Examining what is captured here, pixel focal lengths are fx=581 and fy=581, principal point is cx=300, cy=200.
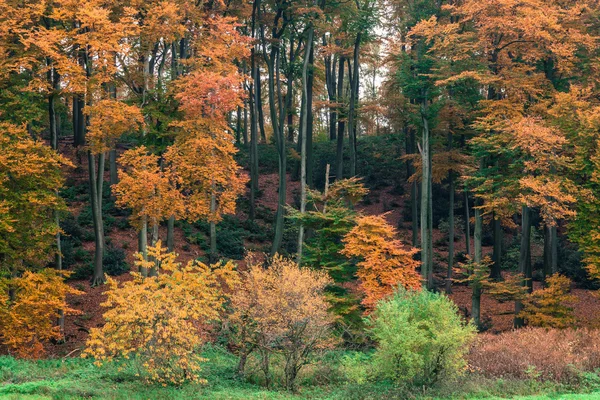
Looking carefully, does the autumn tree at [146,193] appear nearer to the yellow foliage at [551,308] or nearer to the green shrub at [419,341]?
the green shrub at [419,341]

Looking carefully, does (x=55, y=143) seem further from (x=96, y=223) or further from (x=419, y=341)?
(x=419, y=341)

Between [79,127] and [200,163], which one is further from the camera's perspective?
[79,127]

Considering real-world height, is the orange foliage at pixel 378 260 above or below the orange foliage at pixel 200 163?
below

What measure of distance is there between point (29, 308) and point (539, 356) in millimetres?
15755

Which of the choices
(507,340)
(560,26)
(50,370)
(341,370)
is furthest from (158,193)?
(560,26)

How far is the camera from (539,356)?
17.1 m

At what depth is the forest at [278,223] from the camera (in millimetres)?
15266

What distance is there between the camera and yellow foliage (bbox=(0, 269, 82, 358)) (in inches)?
711

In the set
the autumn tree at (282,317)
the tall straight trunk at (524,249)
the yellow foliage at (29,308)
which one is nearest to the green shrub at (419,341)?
the autumn tree at (282,317)

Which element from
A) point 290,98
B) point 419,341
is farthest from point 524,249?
point 290,98

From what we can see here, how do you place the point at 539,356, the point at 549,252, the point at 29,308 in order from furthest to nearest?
the point at 549,252 < the point at 29,308 < the point at 539,356

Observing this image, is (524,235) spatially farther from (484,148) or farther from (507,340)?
(507,340)

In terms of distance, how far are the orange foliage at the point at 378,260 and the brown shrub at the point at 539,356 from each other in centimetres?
366

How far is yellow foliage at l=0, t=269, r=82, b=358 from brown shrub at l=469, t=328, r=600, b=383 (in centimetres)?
1321
